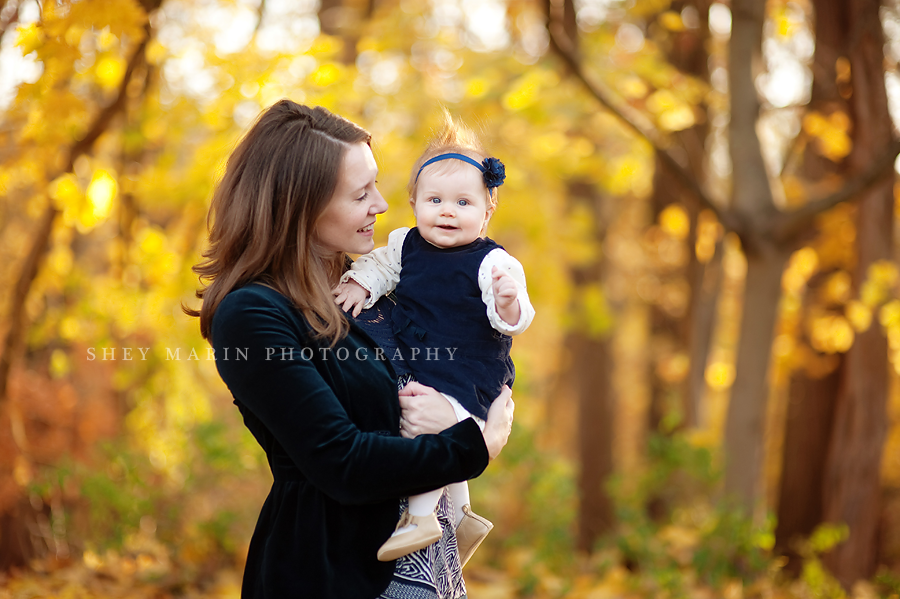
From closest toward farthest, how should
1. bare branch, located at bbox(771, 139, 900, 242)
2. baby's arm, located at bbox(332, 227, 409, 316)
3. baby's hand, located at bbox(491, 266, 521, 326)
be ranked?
1. baby's hand, located at bbox(491, 266, 521, 326)
2. baby's arm, located at bbox(332, 227, 409, 316)
3. bare branch, located at bbox(771, 139, 900, 242)

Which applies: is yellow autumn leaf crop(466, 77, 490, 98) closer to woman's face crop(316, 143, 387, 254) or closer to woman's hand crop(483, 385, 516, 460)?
woman's face crop(316, 143, 387, 254)

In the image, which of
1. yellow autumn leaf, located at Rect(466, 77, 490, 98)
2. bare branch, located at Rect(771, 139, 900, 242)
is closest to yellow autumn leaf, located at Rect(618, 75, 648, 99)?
yellow autumn leaf, located at Rect(466, 77, 490, 98)

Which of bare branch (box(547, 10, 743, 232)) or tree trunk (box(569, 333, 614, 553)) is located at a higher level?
bare branch (box(547, 10, 743, 232))

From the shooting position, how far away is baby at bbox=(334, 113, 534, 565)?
5.53ft

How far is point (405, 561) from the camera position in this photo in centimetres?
161

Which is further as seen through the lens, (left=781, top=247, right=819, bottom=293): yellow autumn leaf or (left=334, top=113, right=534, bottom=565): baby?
(left=781, top=247, right=819, bottom=293): yellow autumn leaf

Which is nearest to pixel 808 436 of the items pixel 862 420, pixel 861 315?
pixel 862 420

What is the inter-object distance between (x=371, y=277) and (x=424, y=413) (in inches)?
15.7

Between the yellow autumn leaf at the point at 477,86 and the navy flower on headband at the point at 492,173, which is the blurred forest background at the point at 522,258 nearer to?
the yellow autumn leaf at the point at 477,86

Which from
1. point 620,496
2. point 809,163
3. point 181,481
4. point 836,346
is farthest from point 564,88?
point 181,481

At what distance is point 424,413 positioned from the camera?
1.63m

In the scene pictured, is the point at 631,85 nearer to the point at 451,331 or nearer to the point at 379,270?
the point at 379,270

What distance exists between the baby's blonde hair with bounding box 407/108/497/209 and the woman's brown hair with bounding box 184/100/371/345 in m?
0.27

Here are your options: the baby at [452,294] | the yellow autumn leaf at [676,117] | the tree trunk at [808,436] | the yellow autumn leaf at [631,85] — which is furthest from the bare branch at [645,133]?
the baby at [452,294]
